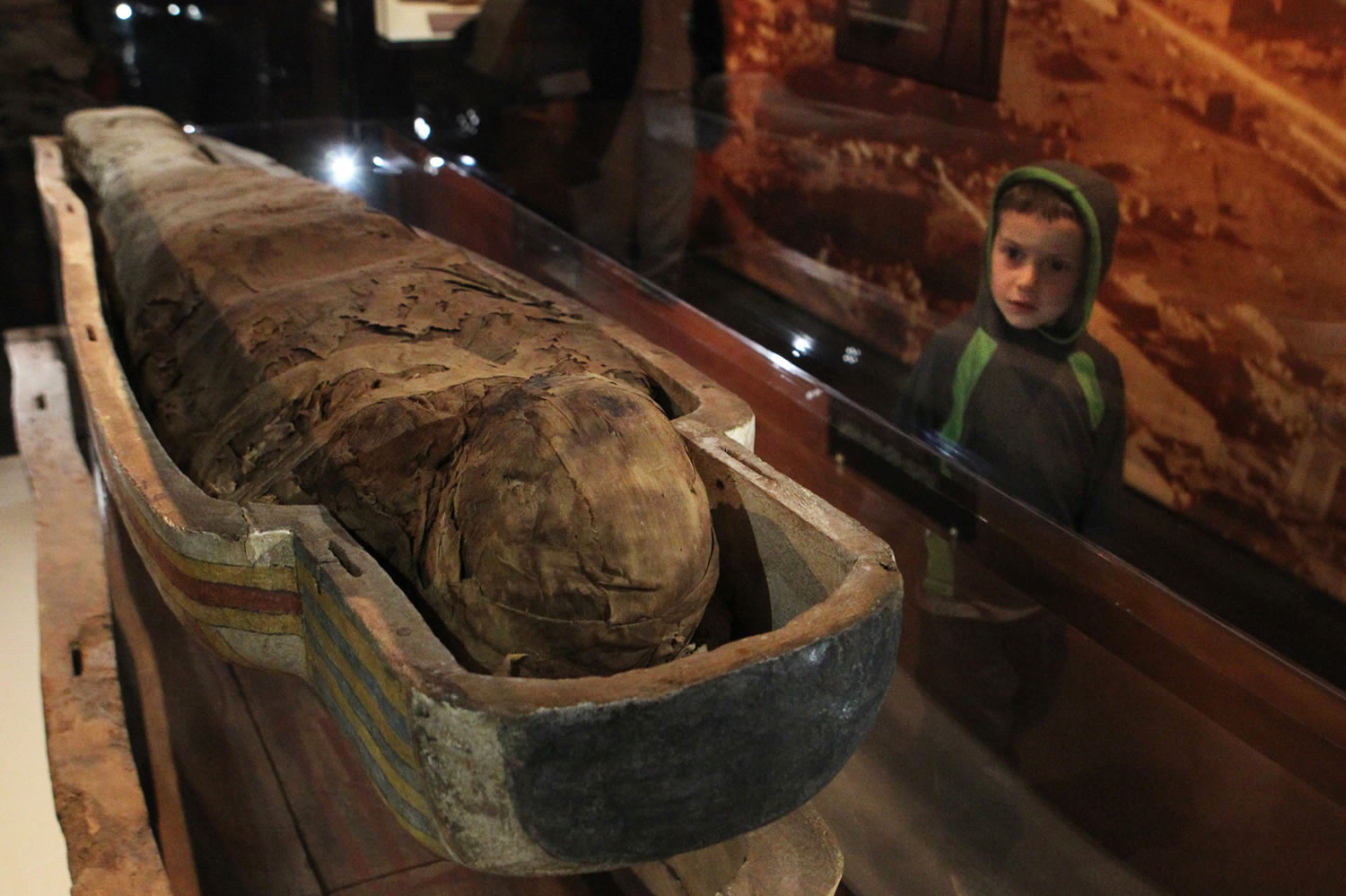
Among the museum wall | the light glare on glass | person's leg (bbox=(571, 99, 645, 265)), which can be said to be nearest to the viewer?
the museum wall

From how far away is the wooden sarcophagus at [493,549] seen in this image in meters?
1.30

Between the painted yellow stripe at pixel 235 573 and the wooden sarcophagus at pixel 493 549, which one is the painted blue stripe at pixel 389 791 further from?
the painted yellow stripe at pixel 235 573

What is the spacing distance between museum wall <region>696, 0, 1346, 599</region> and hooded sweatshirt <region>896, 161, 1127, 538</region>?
11 centimetres

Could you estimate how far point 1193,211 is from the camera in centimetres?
234

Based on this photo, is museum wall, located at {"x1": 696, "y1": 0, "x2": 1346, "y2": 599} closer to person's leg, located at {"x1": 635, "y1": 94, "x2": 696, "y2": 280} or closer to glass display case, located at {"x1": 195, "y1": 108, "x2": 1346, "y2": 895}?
glass display case, located at {"x1": 195, "y1": 108, "x2": 1346, "y2": 895}

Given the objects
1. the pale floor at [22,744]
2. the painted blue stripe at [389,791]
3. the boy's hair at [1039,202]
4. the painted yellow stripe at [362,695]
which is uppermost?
the boy's hair at [1039,202]

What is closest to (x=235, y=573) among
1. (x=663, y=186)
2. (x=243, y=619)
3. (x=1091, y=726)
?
(x=243, y=619)

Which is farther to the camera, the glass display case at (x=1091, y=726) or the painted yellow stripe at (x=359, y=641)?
the glass display case at (x=1091, y=726)

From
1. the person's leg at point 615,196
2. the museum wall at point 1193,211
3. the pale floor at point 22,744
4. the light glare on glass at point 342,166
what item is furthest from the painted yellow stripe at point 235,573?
the light glare on glass at point 342,166

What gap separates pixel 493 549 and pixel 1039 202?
1.32 meters

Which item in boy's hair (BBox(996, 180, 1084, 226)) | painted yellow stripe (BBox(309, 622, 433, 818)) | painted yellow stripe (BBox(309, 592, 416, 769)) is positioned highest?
boy's hair (BBox(996, 180, 1084, 226))

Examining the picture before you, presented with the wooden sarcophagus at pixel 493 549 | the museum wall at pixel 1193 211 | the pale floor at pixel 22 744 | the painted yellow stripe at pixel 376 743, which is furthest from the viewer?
the pale floor at pixel 22 744

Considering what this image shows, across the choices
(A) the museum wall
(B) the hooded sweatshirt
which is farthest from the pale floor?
(A) the museum wall

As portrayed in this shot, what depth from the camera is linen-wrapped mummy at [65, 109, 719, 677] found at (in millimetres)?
1461
